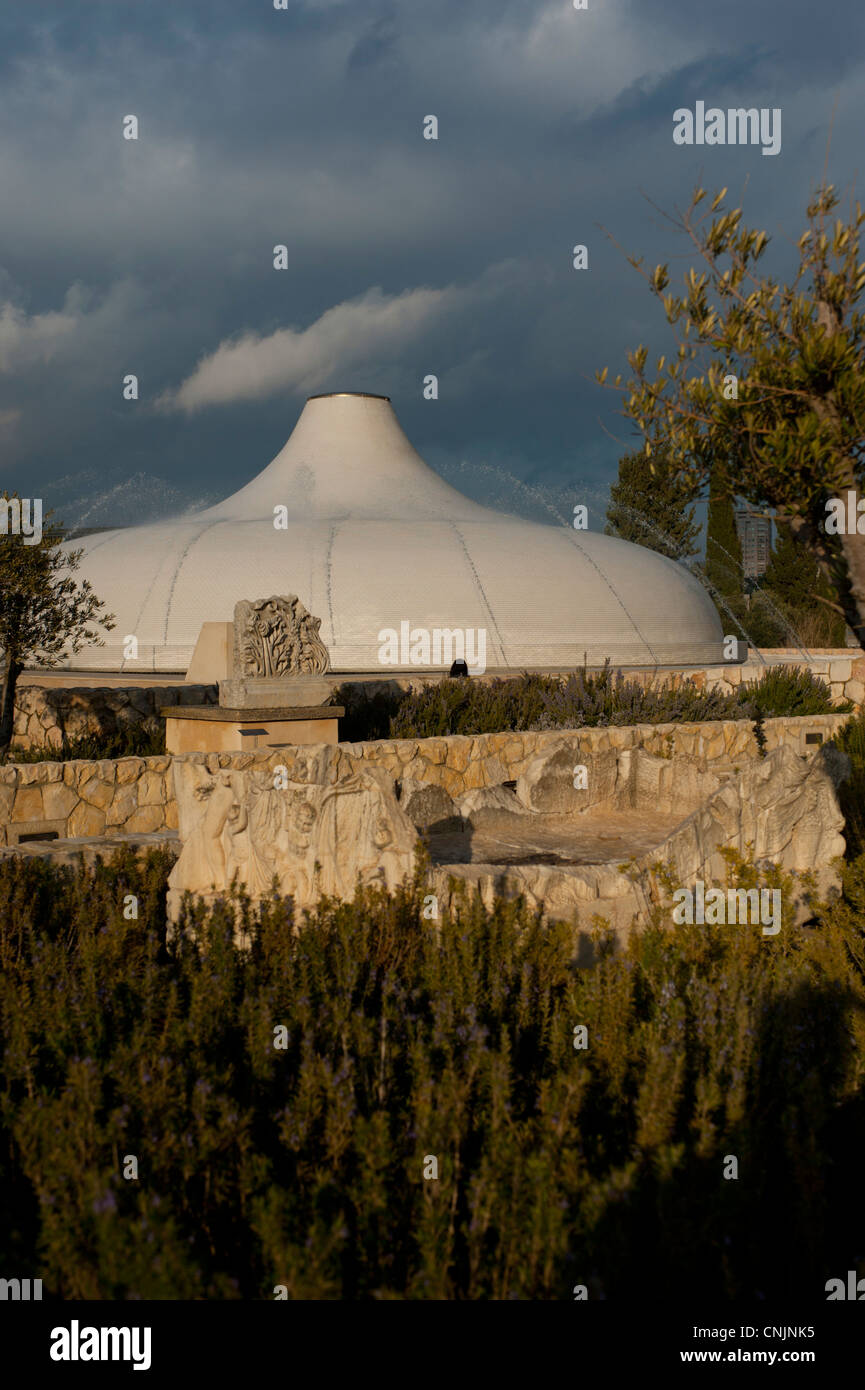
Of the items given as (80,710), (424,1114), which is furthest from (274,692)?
(424,1114)

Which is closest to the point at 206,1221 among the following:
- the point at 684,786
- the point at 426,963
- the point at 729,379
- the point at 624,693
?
the point at 426,963

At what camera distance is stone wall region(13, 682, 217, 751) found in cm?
1055

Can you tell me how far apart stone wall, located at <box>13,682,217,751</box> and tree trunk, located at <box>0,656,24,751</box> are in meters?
0.26

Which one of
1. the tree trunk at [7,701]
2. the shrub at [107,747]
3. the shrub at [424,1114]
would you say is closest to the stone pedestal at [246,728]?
the shrub at [107,747]

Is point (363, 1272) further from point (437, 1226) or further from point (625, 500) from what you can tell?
point (625, 500)

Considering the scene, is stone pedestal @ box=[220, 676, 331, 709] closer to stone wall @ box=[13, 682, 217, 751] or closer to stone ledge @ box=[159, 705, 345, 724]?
stone ledge @ box=[159, 705, 345, 724]

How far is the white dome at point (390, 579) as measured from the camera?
21766 millimetres

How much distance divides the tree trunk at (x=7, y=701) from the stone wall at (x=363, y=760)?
1.62 meters

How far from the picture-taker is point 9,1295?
8.29 ft

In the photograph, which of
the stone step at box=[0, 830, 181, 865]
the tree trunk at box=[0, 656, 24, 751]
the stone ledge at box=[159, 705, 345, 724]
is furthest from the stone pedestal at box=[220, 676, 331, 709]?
the stone step at box=[0, 830, 181, 865]

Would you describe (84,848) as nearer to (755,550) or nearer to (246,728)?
(246,728)

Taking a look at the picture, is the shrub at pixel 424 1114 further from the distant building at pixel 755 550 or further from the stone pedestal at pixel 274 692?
the distant building at pixel 755 550

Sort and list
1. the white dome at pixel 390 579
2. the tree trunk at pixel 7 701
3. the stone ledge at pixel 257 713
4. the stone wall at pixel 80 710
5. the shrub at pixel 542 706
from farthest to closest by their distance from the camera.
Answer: the white dome at pixel 390 579, the shrub at pixel 542 706, the stone wall at pixel 80 710, the tree trunk at pixel 7 701, the stone ledge at pixel 257 713
